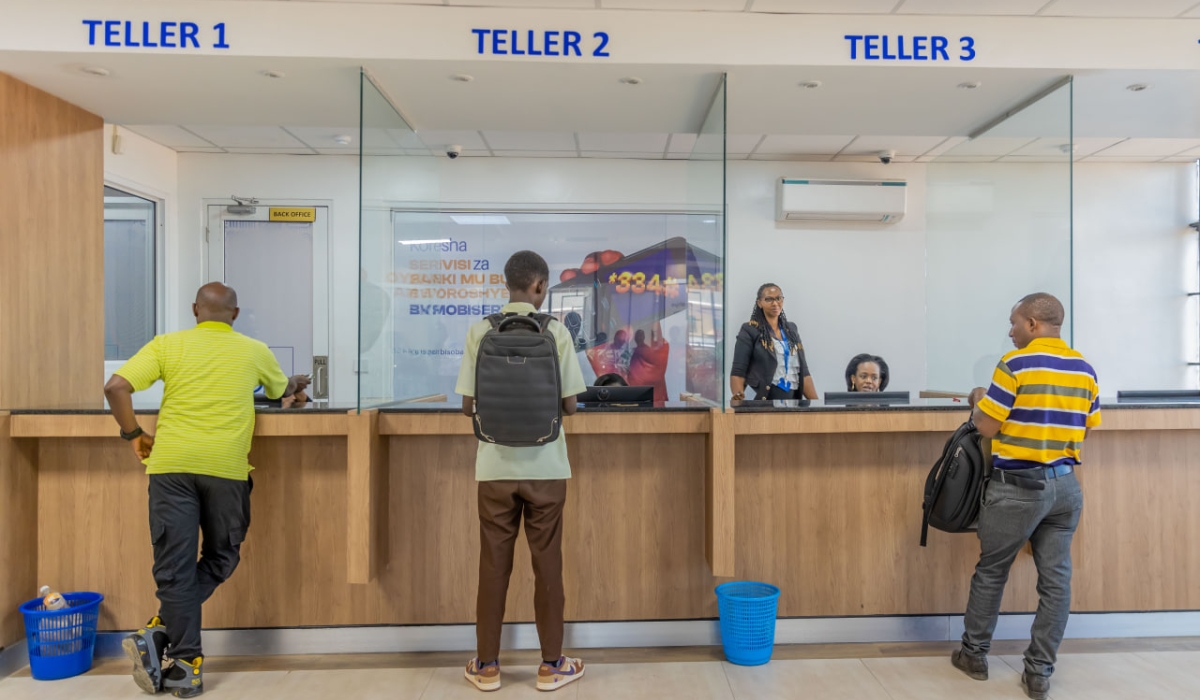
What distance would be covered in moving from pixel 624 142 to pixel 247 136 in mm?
2719

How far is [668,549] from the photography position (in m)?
3.26

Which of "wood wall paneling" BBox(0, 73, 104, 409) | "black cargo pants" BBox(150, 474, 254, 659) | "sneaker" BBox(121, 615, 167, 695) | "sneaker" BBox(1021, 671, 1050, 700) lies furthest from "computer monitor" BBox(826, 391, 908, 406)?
"wood wall paneling" BBox(0, 73, 104, 409)

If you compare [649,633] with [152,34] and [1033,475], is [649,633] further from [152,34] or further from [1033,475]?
[152,34]

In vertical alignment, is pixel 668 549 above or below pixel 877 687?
above

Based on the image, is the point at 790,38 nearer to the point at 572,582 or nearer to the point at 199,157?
the point at 572,582

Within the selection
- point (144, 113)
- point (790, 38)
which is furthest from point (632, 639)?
point (144, 113)

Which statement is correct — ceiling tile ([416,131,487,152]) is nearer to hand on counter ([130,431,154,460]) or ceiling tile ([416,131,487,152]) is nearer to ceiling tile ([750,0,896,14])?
ceiling tile ([750,0,896,14])

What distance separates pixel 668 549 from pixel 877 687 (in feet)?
3.12

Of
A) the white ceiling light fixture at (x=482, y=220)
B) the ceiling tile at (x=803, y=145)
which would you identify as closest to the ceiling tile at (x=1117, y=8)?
the ceiling tile at (x=803, y=145)

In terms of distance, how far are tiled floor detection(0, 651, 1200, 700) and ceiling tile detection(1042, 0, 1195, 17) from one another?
274 cm

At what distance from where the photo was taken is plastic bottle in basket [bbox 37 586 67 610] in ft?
9.63

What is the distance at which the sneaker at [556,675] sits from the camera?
9.11 feet

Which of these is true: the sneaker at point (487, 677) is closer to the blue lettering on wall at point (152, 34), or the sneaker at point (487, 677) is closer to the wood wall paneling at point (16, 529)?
the wood wall paneling at point (16, 529)

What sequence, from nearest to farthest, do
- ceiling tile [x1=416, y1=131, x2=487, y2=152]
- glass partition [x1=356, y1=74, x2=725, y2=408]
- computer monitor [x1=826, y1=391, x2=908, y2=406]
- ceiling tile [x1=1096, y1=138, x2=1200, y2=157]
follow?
1. computer monitor [x1=826, y1=391, x2=908, y2=406]
2. ceiling tile [x1=416, y1=131, x2=487, y2=152]
3. glass partition [x1=356, y1=74, x2=725, y2=408]
4. ceiling tile [x1=1096, y1=138, x2=1200, y2=157]
